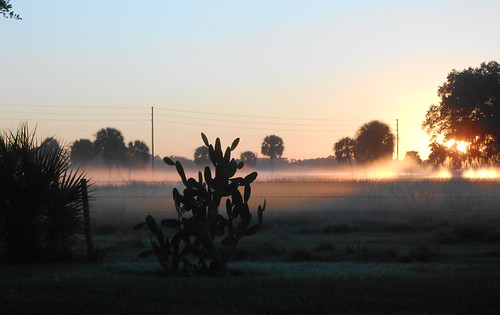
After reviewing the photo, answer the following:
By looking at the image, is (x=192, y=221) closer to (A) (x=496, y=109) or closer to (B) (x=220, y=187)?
(B) (x=220, y=187)

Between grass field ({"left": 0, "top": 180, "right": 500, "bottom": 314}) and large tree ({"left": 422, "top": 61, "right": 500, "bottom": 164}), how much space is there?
81.0 ft

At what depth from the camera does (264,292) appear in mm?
9781

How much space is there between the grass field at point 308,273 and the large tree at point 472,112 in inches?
971

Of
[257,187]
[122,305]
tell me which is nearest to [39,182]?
[122,305]

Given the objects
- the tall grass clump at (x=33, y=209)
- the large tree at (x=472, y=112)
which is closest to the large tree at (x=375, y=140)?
the large tree at (x=472, y=112)

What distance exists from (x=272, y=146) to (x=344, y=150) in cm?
1676

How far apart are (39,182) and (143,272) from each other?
337 cm

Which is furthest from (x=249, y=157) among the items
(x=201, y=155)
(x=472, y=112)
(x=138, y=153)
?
(x=472, y=112)

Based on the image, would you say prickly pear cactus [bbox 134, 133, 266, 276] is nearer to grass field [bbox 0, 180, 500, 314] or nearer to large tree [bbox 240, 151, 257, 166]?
grass field [bbox 0, 180, 500, 314]

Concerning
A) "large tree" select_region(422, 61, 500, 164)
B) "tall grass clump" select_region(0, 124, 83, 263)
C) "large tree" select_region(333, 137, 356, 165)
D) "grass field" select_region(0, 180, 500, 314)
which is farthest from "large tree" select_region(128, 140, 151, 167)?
"tall grass clump" select_region(0, 124, 83, 263)

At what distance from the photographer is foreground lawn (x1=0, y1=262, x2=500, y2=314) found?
28.7 ft

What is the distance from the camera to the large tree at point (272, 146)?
10106 cm

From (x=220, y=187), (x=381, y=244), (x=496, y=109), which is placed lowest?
(x=381, y=244)

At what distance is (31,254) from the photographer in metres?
14.4
